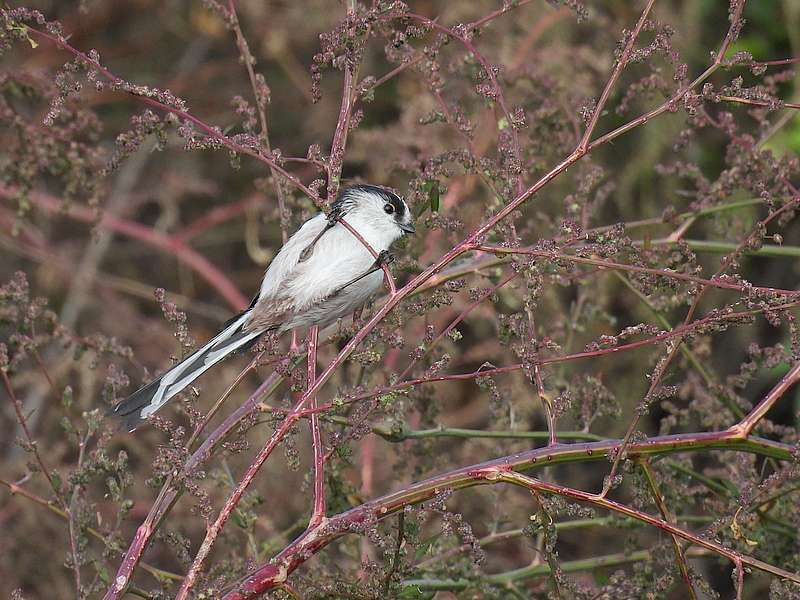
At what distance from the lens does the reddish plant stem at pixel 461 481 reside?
1666 mm

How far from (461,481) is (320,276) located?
77cm

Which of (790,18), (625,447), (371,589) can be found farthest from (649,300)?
(790,18)

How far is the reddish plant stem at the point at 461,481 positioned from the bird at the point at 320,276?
61cm

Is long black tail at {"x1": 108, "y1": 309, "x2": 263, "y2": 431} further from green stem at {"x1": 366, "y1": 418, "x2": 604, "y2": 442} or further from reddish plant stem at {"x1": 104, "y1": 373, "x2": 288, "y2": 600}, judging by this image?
green stem at {"x1": 366, "y1": 418, "x2": 604, "y2": 442}

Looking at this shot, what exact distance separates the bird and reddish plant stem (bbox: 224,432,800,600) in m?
0.61

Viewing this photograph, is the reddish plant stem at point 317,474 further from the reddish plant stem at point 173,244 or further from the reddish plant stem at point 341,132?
the reddish plant stem at point 173,244

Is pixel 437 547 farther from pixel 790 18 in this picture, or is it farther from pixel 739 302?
pixel 790 18

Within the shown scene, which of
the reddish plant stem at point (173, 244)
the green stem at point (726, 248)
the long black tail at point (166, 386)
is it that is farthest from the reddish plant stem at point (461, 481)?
the reddish plant stem at point (173, 244)

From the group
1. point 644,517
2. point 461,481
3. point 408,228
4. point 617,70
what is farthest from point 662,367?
point 408,228

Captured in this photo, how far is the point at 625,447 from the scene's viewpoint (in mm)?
Result: 1762

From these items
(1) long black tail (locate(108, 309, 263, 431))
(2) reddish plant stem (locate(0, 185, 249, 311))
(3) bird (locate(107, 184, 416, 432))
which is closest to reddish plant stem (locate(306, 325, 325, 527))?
(1) long black tail (locate(108, 309, 263, 431))

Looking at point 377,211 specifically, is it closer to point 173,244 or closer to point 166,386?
point 166,386

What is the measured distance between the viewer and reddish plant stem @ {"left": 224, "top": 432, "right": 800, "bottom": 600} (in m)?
1.67

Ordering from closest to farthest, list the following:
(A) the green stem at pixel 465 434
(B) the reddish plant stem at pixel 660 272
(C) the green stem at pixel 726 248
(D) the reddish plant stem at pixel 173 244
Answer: (B) the reddish plant stem at pixel 660 272 < (A) the green stem at pixel 465 434 < (C) the green stem at pixel 726 248 < (D) the reddish plant stem at pixel 173 244
